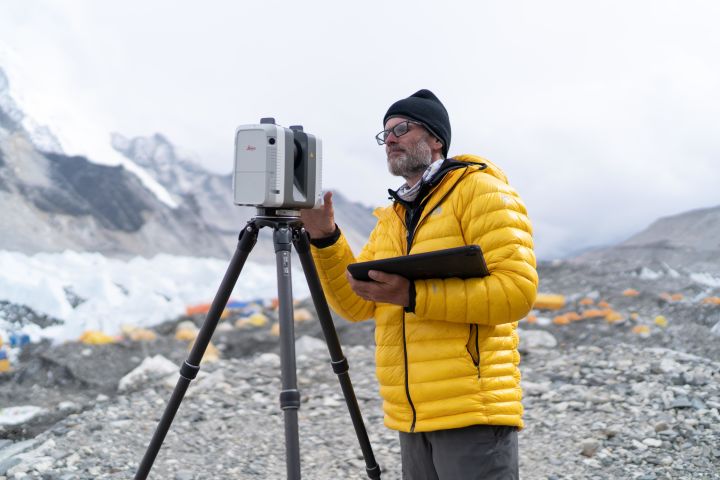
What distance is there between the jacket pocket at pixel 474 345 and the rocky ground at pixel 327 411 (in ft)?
6.97

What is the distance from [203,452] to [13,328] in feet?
13.3

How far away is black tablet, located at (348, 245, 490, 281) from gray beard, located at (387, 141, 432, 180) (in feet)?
1.50

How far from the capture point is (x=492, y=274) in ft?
6.39

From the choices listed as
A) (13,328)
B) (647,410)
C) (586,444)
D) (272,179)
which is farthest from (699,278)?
(13,328)

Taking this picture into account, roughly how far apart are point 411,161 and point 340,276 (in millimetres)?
607

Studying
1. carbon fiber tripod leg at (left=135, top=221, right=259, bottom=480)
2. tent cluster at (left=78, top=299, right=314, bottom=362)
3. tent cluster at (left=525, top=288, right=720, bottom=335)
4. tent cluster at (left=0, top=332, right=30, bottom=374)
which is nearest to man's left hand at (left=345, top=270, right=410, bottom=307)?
carbon fiber tripod leg at (left=135, top=221, right=259, bottom=480)

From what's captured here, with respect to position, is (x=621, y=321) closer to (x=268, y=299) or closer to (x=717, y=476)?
(x=717, y=476)

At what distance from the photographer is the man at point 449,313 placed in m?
1.95

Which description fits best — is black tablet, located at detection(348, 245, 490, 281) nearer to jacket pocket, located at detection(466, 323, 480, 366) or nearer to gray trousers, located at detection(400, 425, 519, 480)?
jacket pocket, located at detection(466, 323, 480, 366)

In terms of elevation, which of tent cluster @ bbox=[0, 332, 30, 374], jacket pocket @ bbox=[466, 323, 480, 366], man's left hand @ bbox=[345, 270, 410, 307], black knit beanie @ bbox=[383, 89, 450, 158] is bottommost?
tent cluster @ bbox=[0, 332, 30, 374]

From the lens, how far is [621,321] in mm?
7484

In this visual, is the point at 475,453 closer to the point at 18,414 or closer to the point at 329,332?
the point at 329,332

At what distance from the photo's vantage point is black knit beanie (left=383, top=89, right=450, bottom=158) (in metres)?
2.27

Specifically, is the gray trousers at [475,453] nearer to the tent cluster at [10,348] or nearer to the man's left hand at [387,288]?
the man's left hand at [387,288]
